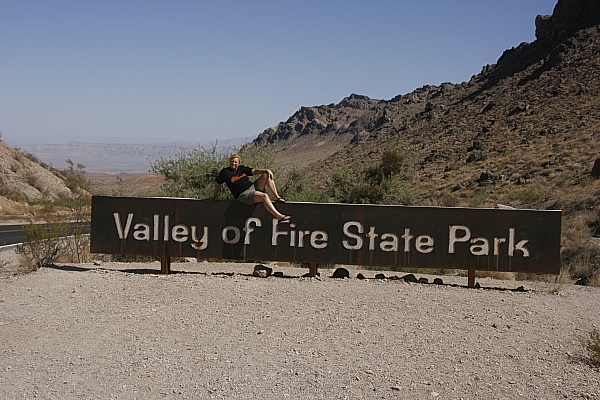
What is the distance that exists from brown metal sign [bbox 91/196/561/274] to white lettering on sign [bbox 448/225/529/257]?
0.7 inches

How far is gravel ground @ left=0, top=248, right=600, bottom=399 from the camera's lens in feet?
19.2

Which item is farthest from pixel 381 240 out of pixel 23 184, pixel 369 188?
pixel 23 184

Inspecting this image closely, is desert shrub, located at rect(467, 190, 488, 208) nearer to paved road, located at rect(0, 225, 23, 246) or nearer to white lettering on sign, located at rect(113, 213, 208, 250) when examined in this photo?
white lettering on sign, located at rect(113, 213, 208, 250)

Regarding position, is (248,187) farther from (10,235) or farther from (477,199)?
(477,199)

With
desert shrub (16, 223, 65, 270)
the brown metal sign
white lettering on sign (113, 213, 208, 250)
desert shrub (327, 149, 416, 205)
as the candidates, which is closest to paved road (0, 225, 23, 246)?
desert shrub (16, 223, 65, 270)

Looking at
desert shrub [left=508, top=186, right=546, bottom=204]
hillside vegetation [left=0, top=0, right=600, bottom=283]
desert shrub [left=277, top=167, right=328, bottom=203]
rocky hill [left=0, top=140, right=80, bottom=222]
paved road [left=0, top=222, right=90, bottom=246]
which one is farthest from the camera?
rocky hill [left=0, top=140, right=80, bottom=222]

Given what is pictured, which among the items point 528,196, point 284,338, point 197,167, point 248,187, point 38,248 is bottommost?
point 284,338

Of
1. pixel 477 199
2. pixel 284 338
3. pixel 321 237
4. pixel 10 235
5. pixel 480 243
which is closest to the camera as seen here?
pixel 284 338

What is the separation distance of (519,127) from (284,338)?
145 feet

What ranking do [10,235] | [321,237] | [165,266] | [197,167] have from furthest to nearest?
1. [10,235]
2. [197,167]
3. [165,266]
4. [321,237]

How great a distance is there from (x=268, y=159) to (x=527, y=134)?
31.9 m

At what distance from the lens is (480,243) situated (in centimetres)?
1060

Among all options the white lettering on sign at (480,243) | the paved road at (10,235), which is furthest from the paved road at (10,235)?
the white lettering on sign at (480,243)

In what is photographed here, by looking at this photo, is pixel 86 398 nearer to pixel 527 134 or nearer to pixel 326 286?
pixel 326 286
